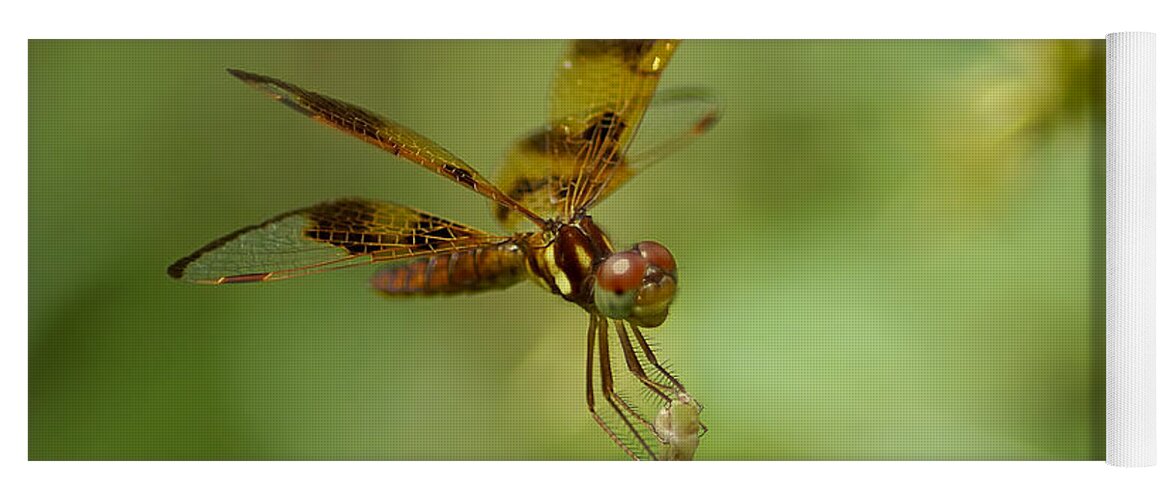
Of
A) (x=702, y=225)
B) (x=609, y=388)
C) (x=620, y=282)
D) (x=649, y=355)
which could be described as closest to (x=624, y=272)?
(x=620, y=282)

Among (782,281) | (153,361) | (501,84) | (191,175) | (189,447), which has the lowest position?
(189,447)

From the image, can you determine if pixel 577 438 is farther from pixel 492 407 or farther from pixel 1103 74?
pixel 1103 74

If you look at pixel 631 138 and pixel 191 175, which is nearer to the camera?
pixel 631 138

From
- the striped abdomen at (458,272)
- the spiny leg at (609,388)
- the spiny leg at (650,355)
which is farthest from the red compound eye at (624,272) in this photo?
the striped abdomen at (458,272)

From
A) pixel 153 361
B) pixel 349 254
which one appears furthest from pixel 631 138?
pixel 153 361

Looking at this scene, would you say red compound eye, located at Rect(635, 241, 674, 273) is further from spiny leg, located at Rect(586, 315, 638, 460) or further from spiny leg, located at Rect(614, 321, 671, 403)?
spiny leg, located at Rect(586, 315, 638, 460)

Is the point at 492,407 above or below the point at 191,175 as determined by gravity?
below

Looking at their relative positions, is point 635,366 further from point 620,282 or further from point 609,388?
point 620,282

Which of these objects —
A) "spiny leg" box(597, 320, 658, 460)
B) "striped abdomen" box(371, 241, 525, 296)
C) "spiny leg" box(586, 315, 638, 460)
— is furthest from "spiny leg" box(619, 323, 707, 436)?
"striped abdomen" box(371, 241, 525, 296)
